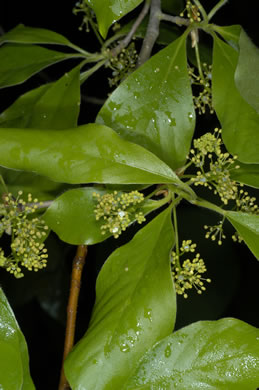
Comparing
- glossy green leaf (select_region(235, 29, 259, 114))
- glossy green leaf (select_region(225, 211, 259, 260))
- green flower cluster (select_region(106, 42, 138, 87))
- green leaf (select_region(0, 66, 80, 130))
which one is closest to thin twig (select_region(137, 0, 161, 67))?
green flower cluster (select_region(106, 42, 138, 87))

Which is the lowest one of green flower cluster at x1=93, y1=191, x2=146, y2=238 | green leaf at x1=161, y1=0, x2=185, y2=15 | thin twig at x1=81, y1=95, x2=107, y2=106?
green flower cluster at x1=93, y1=191, x2=146, y2=238

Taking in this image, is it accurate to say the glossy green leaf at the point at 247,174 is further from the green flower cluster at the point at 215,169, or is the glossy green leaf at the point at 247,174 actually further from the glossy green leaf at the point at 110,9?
the glossy green leaf at the point at 110,9

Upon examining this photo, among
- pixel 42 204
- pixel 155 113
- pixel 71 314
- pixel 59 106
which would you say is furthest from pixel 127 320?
pixel 59 106

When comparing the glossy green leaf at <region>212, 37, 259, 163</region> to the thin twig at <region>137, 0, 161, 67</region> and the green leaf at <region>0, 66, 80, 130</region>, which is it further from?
the green leaf at <region>0, 66, 80, 130</region>

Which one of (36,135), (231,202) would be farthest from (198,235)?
(36,135)

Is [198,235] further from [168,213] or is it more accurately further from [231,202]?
[168,213]

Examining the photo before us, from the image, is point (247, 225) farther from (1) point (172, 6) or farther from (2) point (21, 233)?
(1) point (172, 6)

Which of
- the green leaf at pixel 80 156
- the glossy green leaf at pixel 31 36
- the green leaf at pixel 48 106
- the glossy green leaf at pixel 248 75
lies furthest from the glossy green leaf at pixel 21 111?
the glossy green leaf at pixel 248 75
